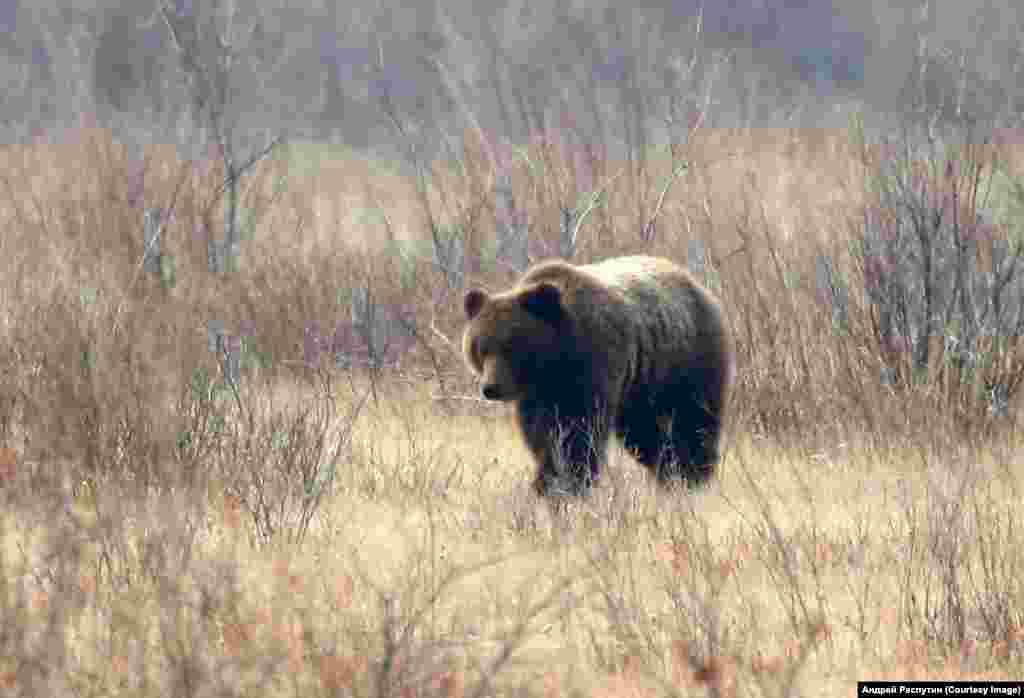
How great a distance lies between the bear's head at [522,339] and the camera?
7.85 metres

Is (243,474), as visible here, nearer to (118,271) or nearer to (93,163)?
(118,271)

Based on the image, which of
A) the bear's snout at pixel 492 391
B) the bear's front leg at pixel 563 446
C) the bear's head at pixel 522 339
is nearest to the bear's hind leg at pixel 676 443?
the bear's front leg at pixel 563 446

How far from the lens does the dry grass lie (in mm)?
4738

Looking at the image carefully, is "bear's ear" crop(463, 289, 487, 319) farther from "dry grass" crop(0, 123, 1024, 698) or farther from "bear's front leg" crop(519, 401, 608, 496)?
"dry grass" crop(0, 123, 1024, 698)

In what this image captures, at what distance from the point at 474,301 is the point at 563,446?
2.74ft

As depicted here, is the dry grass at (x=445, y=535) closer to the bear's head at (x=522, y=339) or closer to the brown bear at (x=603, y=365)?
the brown bear at (x=603, y=365)

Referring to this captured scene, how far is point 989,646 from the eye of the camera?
5.31m

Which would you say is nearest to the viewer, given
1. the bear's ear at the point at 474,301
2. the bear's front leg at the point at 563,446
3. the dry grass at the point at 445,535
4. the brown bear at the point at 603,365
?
the dry grass at the point at 445,535

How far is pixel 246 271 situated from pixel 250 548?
6.41m

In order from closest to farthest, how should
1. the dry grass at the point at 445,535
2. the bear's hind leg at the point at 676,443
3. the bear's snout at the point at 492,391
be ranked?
the dry grass at the point at 445,535 → the bear's snout at the point at 492,391 → the bear's hind leg at the point at 676,443

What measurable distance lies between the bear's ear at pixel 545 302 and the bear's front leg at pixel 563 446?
0.41m

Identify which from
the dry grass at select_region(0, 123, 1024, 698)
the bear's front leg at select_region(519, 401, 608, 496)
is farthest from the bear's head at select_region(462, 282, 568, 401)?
the dry grass at select_region(0, 123, 1024, 698)

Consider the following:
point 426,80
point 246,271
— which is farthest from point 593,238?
point 426,80

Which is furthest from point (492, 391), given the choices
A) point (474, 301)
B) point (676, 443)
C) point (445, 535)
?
point (676, 443)
